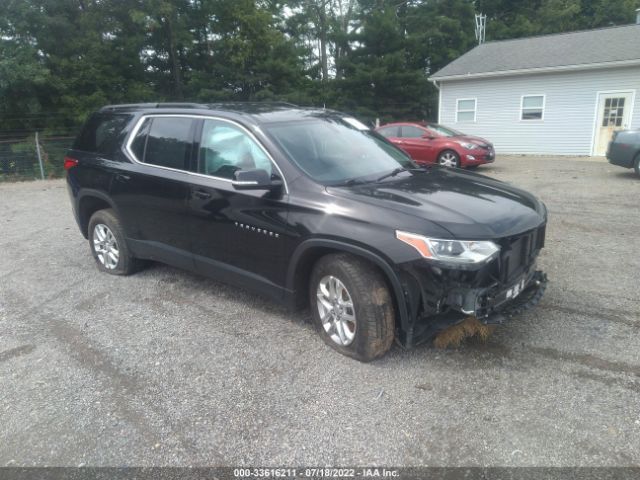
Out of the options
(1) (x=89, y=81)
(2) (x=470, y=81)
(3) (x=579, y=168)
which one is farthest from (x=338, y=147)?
(1) (x=89, y=81)

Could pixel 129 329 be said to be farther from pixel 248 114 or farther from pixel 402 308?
pixel 402 308

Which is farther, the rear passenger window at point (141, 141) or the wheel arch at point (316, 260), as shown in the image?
the rear passenger window at point (141, 141)

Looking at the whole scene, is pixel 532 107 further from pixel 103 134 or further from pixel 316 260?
pixel 316 260

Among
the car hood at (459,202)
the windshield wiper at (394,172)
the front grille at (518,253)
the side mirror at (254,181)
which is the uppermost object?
the side mirror at (254,181)

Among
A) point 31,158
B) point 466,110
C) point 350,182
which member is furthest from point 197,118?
point 466,110

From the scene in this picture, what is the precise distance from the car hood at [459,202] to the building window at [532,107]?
15.6 m

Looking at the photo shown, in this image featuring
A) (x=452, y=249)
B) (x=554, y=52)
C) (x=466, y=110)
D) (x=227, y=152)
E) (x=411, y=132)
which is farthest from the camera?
(x=466, y=110)

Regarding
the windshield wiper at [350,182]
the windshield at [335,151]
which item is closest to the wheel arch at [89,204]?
the windshield at [335,151]

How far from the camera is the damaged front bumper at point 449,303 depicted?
9.80 ft

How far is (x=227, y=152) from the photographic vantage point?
4.05m

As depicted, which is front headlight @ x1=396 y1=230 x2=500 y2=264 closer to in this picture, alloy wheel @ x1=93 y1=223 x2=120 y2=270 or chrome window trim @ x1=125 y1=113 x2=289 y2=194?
chrome window trim @ x1=125 y1=113 x2=289 y2=194

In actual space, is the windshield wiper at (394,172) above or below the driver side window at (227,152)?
below

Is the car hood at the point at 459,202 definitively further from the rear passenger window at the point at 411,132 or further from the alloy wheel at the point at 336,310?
the rear passenger window at the point at 411,132

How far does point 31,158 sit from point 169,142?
12989 mm
